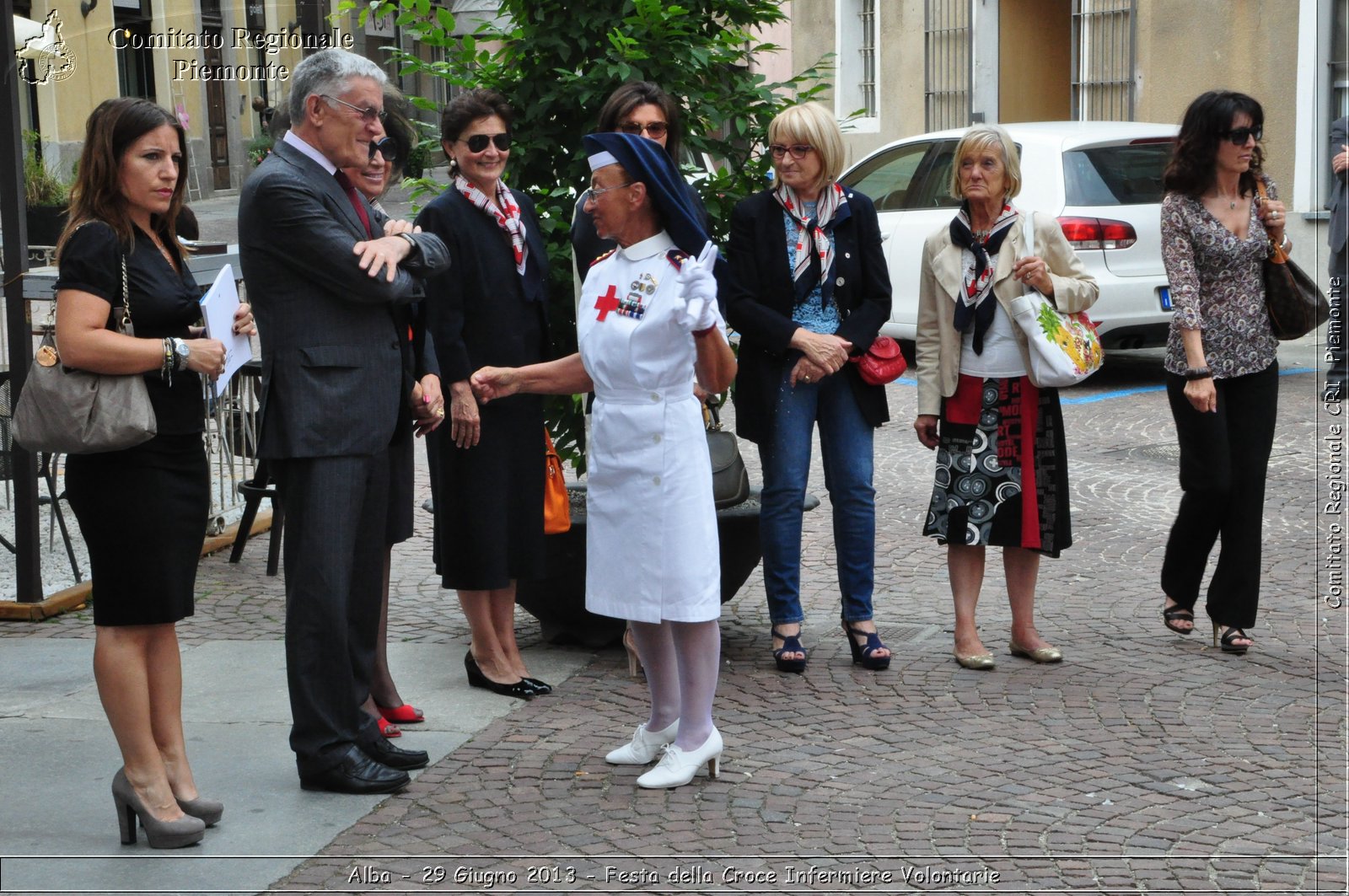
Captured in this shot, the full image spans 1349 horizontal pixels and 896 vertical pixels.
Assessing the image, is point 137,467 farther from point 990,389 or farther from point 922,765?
point 990,389

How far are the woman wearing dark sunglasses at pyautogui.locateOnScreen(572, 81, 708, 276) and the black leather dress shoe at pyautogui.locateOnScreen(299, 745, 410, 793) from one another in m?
1.77

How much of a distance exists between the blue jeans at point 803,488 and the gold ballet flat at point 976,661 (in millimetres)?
394

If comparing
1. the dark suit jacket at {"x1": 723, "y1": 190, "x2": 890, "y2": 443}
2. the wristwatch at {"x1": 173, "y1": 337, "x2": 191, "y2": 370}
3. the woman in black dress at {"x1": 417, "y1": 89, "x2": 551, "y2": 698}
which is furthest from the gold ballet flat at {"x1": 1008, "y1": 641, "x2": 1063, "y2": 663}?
the wristwatch at {"x1": 173, "y1": 337, "x2": 191, "y2": 370}

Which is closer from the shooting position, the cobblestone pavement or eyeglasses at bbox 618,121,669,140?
the cobblestone pavement

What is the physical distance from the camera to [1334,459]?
849cm

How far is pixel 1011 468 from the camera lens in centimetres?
576

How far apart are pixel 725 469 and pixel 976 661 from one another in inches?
46.1

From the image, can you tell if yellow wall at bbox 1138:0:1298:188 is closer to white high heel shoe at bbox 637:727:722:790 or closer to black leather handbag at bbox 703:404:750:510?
black leather handbag at bbox 703:404:750:510

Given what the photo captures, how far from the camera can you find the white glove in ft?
14.2

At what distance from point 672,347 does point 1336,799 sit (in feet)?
7.40

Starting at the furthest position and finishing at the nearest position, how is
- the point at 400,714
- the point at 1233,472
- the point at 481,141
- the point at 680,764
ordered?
the point at 1233,472
the point at 481,141
the point at 400,714
the point at 680,764

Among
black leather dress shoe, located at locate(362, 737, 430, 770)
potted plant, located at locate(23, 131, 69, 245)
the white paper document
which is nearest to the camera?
the white paper document

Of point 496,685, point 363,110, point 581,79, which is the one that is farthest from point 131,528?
point 581,79

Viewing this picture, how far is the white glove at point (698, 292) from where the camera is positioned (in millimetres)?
4324
